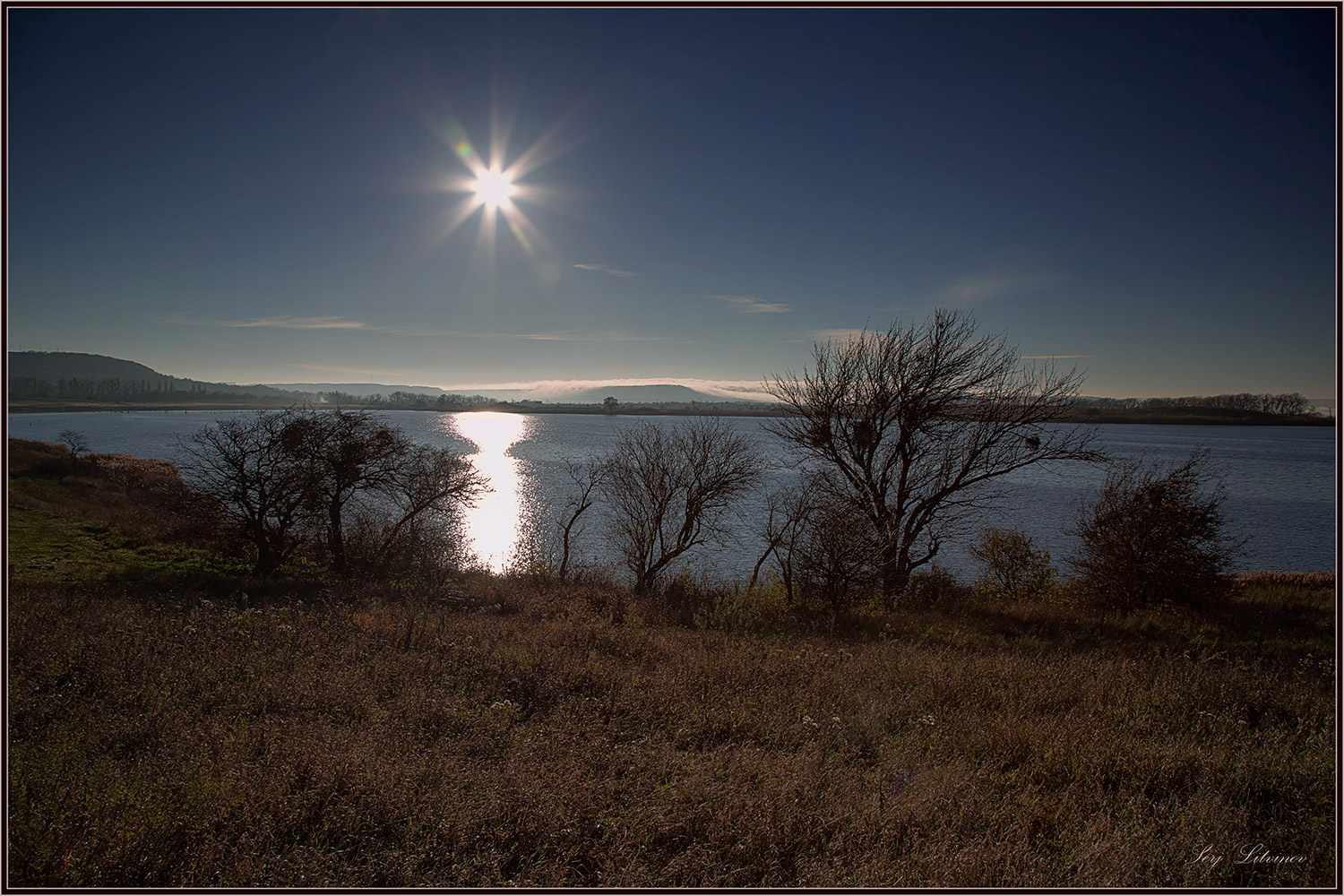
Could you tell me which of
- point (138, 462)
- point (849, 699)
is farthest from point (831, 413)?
point (138, 462)

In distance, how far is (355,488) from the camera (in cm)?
1894

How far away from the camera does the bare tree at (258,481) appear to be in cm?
1725

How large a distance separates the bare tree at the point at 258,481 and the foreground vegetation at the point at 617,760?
7.86 meters

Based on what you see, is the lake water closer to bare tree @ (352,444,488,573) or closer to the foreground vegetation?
bare tree @ (352,444,488,573)

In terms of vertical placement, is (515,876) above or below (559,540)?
above

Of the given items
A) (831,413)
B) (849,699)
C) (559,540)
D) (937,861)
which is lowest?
(559,540)

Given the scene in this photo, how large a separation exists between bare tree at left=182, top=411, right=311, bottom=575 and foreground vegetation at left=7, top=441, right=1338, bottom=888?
7.86 meters

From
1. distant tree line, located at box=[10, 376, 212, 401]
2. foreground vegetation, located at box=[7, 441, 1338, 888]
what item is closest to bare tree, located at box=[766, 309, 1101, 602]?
foreground vegetation, located at box=[7, 441, 1338, 888]

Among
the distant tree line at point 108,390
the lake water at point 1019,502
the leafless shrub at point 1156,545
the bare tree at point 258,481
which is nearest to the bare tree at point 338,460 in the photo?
the bare tree at point 258,481

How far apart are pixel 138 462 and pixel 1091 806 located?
47221 millimetres

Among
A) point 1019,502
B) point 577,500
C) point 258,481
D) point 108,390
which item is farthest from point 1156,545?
point 108,390

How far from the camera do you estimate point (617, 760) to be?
4.58 metres

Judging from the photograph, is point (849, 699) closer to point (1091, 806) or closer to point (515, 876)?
point (1091, 806)

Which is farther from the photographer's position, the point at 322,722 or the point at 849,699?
the point at 849,699
